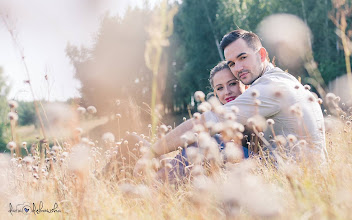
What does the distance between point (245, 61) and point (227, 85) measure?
0.49 meters

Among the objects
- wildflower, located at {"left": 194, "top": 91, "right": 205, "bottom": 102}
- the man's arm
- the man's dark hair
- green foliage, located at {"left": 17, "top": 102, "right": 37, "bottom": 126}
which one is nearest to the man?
the man's arm

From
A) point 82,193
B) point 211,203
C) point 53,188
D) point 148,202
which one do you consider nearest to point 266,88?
point 211,203

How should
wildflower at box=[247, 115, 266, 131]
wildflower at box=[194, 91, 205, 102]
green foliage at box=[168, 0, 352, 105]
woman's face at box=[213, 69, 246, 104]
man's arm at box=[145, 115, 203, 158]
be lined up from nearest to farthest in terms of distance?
1. wildflower at box=[247, 115, 266, 131]
2. wildflower at box=[194, 91, 205, 102]
3. man's arm at box=[145, 115, 203, 158]
4. woman's face at box=[213, 69, 246, 104]
5. green foliage at box=[168, 0, 352, 105]

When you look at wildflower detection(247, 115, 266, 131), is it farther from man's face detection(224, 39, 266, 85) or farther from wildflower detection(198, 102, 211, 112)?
man's face detection(224, 39, 266, 85)

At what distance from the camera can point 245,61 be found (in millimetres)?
3758

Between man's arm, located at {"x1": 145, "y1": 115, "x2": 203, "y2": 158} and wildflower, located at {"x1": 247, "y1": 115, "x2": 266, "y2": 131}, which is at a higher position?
wildflower, located at {"x1": 247, "y1": 115, "x2": 266, "y2": 131}

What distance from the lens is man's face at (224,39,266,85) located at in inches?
147

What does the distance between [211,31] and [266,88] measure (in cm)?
2118

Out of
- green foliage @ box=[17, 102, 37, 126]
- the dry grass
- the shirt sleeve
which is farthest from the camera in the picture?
green foliage @ box=[17, 102, 37, 126]

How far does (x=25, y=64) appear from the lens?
220cm

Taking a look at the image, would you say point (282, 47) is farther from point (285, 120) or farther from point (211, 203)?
point (211, 203)

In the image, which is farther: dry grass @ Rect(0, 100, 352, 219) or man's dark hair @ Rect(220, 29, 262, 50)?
man's dark hair @ Rect(220, 29, 262, 50)

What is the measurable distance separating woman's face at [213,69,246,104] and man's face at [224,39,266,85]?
0.68ft

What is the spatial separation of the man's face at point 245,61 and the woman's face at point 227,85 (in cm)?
21
